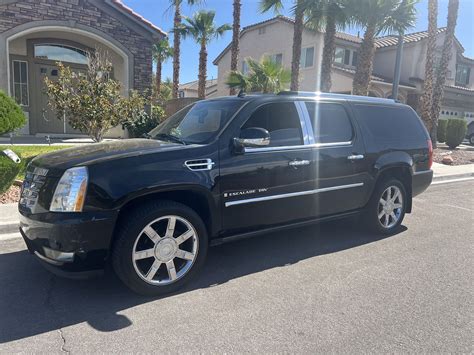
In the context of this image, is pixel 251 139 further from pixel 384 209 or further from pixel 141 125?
pixel 141 125

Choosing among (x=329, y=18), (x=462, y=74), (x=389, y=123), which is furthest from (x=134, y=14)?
(x=462, y=74)

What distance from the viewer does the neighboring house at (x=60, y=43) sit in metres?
11.8

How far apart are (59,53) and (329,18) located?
33.1 ft

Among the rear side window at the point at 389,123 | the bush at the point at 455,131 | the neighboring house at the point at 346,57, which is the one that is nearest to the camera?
the rear side window at the point at 389,123

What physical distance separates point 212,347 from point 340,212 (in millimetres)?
2754

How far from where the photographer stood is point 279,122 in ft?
14.4

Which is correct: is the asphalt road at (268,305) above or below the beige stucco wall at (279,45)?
below

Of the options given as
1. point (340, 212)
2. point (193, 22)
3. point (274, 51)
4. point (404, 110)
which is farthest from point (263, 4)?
point (340, 212)

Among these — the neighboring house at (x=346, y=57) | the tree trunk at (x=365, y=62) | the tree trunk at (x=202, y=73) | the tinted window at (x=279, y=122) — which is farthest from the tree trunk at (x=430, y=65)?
the tinted window at (x=279, y=122)

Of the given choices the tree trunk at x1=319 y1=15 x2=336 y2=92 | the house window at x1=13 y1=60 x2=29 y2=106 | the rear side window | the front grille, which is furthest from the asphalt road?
the house window at x1=13 y1=60 x2=29 y2=106

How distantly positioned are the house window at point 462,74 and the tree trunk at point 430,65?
17.4m

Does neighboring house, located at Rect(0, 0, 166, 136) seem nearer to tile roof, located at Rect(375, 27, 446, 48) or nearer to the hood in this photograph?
the hood

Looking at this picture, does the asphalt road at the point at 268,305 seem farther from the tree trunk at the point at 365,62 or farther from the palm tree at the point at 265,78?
the palm tree at the point at 265,78

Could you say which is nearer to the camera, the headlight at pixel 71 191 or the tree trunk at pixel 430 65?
the headlight at pixel 71 191
